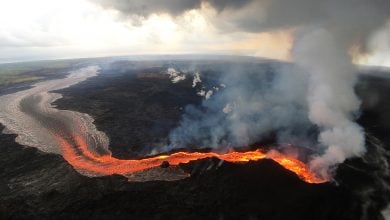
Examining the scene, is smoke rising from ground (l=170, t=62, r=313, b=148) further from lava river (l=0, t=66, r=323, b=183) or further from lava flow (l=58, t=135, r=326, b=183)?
lava river (l=0, t=66, r=323, b=183)

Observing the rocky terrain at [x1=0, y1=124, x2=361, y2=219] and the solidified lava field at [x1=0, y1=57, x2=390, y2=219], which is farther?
the solidified lava field at [x1=0, y1=57, x2=390, y2=219]

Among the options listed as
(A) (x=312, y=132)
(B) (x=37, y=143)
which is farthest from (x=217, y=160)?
(B) (x=37, y=143)

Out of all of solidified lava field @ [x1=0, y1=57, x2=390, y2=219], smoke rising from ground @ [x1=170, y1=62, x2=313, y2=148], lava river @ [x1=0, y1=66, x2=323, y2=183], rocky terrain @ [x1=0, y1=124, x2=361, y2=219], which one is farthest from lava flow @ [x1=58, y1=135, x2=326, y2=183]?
smoke rising from ground @ [x1=170, y1=62, x2=313, y2=148]

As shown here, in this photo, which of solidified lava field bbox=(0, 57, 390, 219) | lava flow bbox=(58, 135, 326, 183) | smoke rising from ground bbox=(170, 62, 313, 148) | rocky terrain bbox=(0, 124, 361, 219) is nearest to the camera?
rocky terrain bbox=(0, 124, 361, 219)

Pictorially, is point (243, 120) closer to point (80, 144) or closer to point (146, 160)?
point (146, 160)

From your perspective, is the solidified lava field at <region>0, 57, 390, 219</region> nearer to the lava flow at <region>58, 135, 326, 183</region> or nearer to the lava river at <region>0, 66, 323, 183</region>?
the lava flow at <region>58, 135, 326, 183</region>

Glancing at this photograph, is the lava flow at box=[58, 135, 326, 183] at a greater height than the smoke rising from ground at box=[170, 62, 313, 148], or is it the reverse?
the smoke rising from ground at box=[170, 62, 313, 148]

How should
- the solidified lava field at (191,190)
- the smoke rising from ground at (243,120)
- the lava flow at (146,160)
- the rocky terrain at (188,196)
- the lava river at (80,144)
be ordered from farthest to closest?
1. the smoke rising from ground at (243,120)
2. the lava river at (80,144)
3. the lava flow at (146,160)
4. the solidified lava field at (191,190)
5. the rocky terrain at (188,196)

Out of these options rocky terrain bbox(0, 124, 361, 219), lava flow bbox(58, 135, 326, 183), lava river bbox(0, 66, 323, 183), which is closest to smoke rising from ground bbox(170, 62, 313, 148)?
lava flow bbox(58, 135, 326, 183)

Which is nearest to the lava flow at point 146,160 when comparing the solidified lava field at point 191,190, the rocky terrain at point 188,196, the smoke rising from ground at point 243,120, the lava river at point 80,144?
the lava river at point 80,144

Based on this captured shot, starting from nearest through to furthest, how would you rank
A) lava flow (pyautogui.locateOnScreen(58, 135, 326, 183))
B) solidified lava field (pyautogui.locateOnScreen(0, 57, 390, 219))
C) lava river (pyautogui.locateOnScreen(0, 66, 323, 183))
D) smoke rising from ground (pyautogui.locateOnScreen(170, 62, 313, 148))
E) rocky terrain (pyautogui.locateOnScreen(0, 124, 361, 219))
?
rocky terrain (pyautogui.locateOnScreen(0, 124, 361, 219)), solidified lava field (pyautogui.locateOnScreen(0, 57, 390, 219)), lava flow (pyautogui.locateOnScreen(58, 135, 326, 183)), lava river (pyautogui.locateOnScreen(0, 66, 323, 183)), smoke rising from ground (pyautogui.locateOnScreen(170, 62, 313, 148))

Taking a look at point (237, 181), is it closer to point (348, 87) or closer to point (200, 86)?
point (348, 87)

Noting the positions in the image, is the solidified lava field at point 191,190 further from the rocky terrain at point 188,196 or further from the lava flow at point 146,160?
the lava flow at point 146,160
